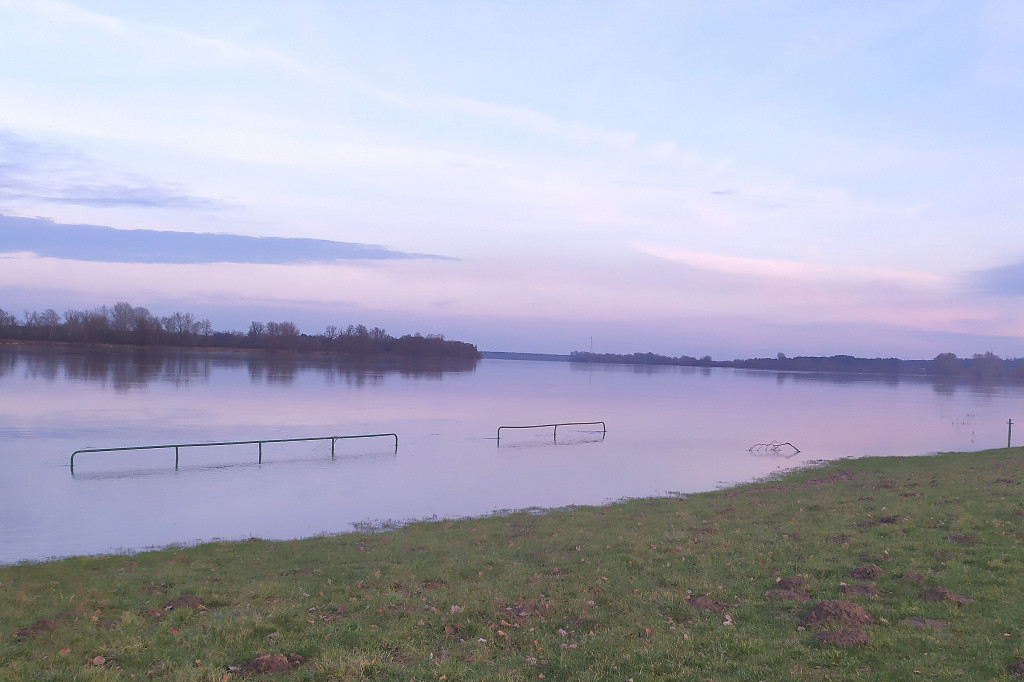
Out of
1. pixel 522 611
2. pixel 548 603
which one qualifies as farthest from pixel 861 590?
pixel 522 611

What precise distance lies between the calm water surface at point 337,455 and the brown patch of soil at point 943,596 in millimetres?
12833

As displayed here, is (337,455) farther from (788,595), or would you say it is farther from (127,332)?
(127,332)

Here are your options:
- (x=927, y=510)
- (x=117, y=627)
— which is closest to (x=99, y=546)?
(x=117, y=627)

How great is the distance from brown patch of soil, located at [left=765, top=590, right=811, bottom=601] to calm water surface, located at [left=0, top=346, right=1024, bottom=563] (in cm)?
1127

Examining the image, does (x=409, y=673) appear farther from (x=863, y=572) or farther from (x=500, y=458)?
(x=500, y=458)

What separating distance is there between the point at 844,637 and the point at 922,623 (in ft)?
3.49

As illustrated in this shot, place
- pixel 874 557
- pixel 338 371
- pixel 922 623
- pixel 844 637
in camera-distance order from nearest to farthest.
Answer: pixel 844 637, pixel 922 623, pixel 874 557, pixel 338 371

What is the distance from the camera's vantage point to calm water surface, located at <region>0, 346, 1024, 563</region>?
18.0m

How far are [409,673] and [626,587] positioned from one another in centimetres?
401

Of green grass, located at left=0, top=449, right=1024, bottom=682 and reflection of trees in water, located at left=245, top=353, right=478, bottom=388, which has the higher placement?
green grass, located at left=0, top=449, right=1024, bottom=682

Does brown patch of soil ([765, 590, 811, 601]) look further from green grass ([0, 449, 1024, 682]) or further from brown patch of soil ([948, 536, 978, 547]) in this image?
brown patch of soil ([948, 536, 978, 547])

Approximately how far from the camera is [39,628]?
24.3 feet

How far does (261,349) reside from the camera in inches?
7697

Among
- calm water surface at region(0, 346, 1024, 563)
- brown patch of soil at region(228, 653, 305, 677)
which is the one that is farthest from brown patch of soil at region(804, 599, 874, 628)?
calm water surface at region(0, 346, 1024, 563)
